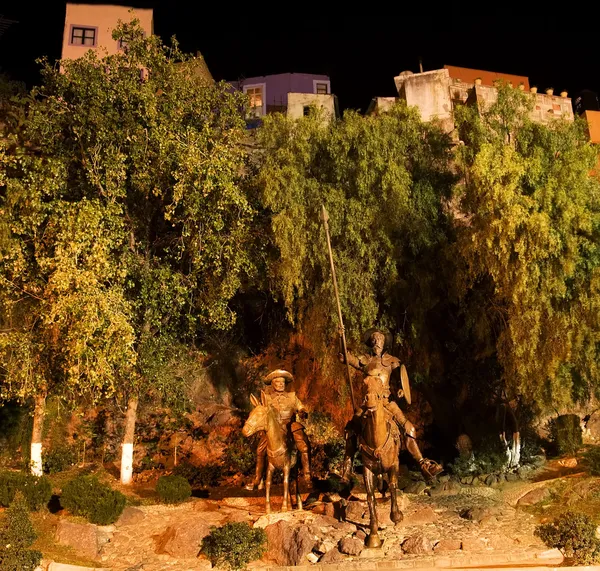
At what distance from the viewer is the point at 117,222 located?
15438 mm

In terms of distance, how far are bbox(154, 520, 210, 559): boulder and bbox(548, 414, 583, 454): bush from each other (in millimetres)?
12129

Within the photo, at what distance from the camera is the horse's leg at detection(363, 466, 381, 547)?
1041cm

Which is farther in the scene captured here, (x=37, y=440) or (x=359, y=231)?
(x=359, y=231)

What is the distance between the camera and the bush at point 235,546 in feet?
33.4

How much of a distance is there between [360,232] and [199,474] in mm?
9100

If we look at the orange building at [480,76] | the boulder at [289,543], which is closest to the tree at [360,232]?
the boulder at [289,543]

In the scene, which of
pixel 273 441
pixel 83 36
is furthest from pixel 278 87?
pixel 273 441

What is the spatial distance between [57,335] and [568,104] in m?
29.1

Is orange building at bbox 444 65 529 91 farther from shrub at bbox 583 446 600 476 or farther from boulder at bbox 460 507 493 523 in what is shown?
boulder at bbox 460 507 493 523

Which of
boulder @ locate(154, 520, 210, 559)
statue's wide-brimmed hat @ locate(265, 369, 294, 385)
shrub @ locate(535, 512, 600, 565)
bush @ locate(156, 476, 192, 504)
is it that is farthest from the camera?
bush @ locate(156, 476, 192, 504)

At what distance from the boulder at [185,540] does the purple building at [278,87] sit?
98.8ft

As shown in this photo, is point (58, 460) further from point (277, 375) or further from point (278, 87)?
point (278, 87)

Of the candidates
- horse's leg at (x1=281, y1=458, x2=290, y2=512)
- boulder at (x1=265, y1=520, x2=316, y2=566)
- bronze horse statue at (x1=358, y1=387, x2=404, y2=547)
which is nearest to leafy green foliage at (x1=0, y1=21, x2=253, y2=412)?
horse's leg at (x1=281, y1=458, x2=290, y2=512)

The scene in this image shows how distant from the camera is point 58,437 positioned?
19.9 m
